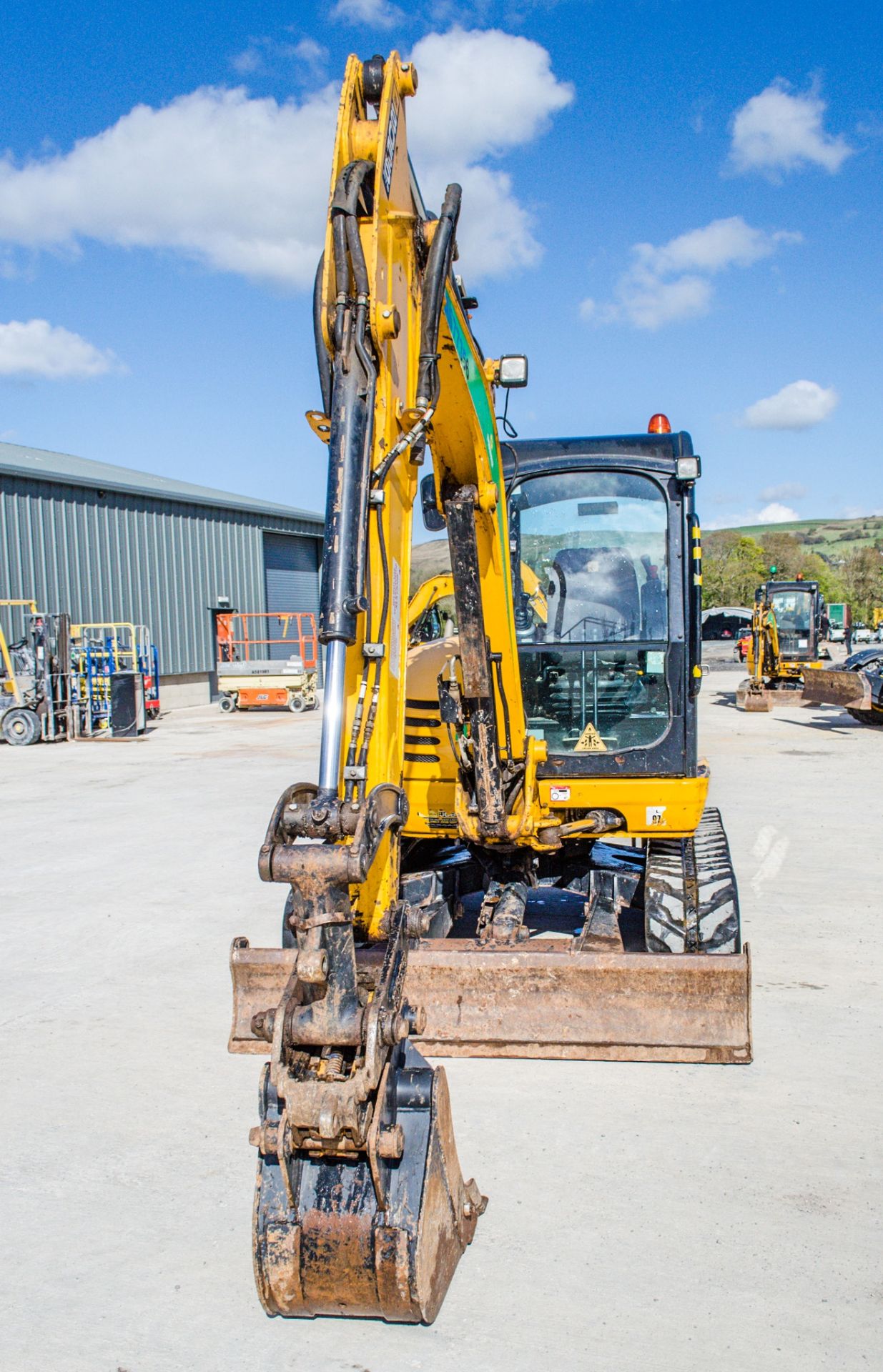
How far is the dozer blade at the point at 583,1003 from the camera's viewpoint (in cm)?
442

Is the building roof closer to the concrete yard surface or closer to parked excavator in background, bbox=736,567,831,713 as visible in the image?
parked excavator in background, bbox=736,567,831,713

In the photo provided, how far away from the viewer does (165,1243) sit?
353 centimetres

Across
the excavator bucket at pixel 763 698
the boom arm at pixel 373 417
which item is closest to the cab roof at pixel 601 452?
the boom arm at pixel 373 417

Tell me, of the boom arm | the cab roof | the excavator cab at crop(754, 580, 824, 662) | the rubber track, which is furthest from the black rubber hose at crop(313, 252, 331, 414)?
the excavator cab at crop(754, 580, 824, 662)

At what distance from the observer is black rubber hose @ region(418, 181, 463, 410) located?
383 cm

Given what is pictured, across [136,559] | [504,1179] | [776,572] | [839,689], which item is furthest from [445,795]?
[776,572]

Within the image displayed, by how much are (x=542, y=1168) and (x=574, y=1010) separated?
69 cm

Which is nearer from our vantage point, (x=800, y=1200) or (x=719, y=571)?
(x=800, y=1200)

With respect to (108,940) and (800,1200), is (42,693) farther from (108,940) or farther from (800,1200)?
(800,1200)

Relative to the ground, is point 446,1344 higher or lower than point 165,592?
lower

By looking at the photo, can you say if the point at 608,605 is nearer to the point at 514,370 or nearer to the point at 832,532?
the point at 514,370

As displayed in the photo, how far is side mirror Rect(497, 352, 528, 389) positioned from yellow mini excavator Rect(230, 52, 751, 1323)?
0.01 metres

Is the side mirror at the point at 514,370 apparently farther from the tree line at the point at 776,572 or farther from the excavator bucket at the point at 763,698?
the tree line at the point at 776,572

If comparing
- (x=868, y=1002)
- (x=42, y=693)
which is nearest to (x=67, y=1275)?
(x=868, y=1002)
